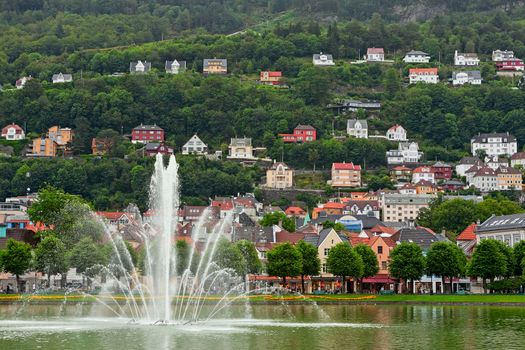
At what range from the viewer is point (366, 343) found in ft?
170

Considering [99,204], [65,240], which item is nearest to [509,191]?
[99,204]

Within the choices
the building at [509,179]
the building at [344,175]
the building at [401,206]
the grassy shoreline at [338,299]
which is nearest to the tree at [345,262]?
the grassy shoreline at [338,299]

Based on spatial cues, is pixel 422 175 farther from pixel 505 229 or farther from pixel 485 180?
pixel 505 229

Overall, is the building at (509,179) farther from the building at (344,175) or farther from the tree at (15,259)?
the tree at (15,259)

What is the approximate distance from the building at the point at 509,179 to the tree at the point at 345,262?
9941 cm

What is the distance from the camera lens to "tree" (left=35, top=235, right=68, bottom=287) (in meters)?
97.3

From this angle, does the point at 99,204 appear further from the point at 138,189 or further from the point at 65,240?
the point at 65,240

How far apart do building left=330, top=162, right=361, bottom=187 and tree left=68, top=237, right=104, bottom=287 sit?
99822mm

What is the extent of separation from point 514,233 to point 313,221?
4181cm

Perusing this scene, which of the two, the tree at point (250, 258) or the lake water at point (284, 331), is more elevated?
the tree at point (250, 258)

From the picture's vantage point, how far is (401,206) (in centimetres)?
17850

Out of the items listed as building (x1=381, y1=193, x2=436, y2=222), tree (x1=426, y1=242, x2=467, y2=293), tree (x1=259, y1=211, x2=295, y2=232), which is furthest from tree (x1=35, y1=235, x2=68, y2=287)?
building (x1=381, y1=193, x2=436, y2=222)

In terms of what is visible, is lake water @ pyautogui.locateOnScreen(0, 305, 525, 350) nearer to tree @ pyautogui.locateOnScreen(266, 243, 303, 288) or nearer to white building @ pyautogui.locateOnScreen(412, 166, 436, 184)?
tree @ pyautogui.locateOnScreen(266, 243, 303, 288)

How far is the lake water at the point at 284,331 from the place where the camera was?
5141 centimetres
